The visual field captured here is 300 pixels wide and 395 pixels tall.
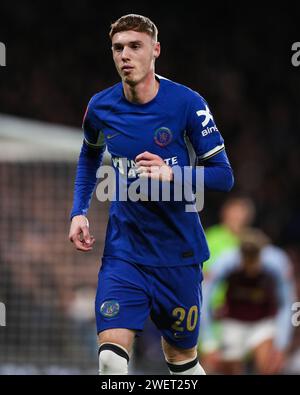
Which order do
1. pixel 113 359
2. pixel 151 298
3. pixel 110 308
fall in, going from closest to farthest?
1. pixel 113 359
2. pixel 110 308
3. pixel 151 298

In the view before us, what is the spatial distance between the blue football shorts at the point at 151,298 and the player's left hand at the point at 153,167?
0.58 metres

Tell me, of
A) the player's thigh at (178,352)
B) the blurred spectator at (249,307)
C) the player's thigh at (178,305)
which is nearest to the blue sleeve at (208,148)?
the player's thigh at (178,305)

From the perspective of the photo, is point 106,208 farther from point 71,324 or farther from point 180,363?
point 180,363

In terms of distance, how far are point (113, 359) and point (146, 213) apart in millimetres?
703

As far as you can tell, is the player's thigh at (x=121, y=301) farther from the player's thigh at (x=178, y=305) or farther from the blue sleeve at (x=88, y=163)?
the blue sleeve at (x=88, y=163)

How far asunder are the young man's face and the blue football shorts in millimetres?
876

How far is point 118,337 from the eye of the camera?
16.0 ft

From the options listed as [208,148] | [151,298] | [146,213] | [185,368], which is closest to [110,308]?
[151,298]

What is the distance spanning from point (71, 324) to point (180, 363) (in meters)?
4.13

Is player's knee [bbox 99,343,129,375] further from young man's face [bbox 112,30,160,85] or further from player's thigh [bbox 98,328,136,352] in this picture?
young man's face [bbox 112,30,160,85]

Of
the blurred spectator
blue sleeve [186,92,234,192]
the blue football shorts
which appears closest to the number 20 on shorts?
the blue football shorts

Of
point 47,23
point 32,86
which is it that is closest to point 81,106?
point 32,86

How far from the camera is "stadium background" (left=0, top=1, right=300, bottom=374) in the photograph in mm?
9195

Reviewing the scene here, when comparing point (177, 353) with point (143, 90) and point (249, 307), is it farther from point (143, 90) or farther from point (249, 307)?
point (249, 307)
